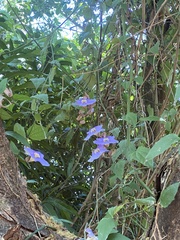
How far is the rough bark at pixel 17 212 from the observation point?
0.44 m

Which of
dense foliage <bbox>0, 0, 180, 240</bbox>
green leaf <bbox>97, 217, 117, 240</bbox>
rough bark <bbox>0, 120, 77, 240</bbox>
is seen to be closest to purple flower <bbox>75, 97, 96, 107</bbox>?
dense foliage <bbox>0, 0, 180, 240</bbox>

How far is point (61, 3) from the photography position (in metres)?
0.75

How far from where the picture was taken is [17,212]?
0.46 meters

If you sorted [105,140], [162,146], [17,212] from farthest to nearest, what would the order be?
[105,140] → [17,212] → [162,146]

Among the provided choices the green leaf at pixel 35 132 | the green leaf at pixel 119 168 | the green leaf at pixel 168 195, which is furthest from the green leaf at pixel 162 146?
the green leaf at pixel 35 132

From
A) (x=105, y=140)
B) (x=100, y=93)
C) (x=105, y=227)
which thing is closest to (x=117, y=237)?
(x=105, y=227)

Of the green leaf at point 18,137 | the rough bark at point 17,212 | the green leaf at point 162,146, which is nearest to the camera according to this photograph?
the green leaf at point 162,146

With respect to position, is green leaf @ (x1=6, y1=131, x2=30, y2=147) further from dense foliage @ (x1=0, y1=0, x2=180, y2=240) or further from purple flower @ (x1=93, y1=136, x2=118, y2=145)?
purple flower @ (x1=93, y1=136, x2=118, y2=145)

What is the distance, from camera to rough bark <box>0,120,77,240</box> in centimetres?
44

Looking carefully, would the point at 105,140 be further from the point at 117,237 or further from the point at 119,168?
the point at 117,237

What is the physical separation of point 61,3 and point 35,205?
1.50 ft

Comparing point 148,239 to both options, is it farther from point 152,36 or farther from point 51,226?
point 152,36

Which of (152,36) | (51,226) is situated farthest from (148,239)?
(152,36)

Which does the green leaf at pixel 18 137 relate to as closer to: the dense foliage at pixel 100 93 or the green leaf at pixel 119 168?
the dense foliage at pixel 100 93
